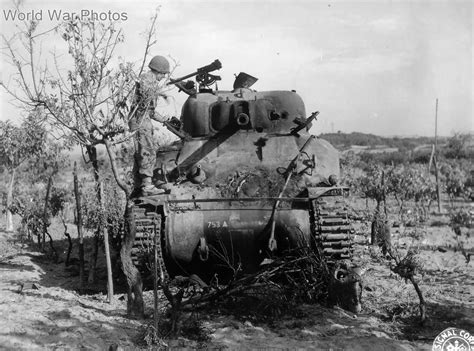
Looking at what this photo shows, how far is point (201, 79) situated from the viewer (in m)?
10.1

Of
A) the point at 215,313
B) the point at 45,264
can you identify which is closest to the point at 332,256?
the point at 215,313

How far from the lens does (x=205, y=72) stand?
397 inches

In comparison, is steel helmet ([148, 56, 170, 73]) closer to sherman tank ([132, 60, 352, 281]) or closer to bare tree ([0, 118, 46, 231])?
sherman tank ([132, 60, 352, 281])

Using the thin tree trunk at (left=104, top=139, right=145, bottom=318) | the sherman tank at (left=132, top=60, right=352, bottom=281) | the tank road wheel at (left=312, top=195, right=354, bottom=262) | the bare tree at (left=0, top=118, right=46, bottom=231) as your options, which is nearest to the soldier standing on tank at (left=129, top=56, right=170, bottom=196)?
the sherman tank at (left=132, top=60, right=352, bottom=281)

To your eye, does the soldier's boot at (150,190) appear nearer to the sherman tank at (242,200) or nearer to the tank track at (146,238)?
the sherman tank at (242,200)

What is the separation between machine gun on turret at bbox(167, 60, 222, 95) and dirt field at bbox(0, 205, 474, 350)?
147 inches

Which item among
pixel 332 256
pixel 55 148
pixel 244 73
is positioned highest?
pixel 244 73

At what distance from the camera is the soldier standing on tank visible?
22.9ft

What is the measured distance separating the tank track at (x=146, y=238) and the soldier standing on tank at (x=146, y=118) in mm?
439

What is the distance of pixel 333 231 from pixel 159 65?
3636 mm

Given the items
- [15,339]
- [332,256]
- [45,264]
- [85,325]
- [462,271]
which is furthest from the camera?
[45,264]

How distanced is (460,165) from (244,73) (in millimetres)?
23152

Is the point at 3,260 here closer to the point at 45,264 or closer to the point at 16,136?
the point at 45,264

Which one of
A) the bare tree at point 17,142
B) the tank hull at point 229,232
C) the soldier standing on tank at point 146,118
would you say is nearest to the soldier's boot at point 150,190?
the soldier standing on tank at point 146,118
